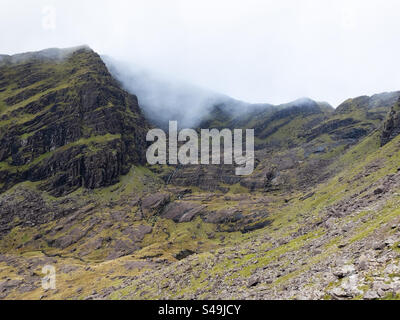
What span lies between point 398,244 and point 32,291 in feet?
595

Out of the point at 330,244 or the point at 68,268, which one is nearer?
the point at 330,244

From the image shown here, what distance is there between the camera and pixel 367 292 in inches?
1187
